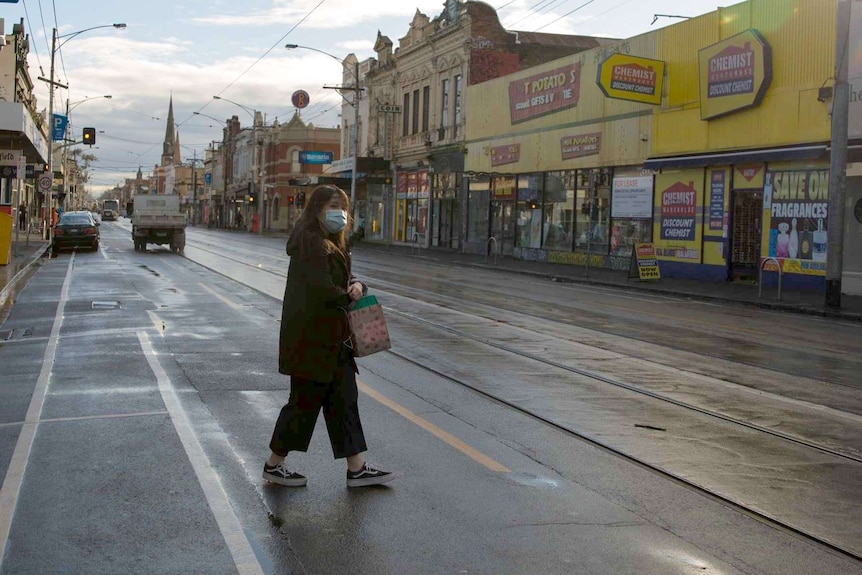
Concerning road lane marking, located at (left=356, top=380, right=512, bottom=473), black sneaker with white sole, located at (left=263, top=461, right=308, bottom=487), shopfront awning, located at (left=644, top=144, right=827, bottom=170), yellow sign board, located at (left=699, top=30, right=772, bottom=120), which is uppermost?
yellow sign board, located at (left=699, top=30, right=772, bottom=120)

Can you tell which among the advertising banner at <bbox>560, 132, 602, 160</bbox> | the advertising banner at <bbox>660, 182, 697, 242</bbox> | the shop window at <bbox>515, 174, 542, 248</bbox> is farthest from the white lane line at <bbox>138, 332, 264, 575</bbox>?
the shop window at <bbox>515, 174, 542, 248</bbox>

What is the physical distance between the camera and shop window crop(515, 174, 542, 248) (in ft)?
125

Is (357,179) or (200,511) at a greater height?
(357,179)

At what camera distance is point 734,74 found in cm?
2658

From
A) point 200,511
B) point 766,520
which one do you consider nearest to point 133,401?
point 200,511

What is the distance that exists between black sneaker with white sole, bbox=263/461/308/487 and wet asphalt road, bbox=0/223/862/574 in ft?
0.23

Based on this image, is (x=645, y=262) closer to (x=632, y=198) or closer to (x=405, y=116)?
(x=632, y=198)

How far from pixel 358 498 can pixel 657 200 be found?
Answer: 2590cm

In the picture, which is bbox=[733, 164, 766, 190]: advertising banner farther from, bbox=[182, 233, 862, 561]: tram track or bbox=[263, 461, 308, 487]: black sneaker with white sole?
bbox=[263, 461, 308, 487]: black sneaker with white sole

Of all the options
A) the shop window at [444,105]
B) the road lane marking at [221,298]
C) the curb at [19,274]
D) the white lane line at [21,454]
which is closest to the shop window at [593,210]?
the shop window at [444,105]

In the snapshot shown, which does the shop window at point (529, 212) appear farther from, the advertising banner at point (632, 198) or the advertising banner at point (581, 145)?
the advertising banner at point (632, 198)

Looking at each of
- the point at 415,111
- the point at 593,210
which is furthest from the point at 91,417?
the point at 415,111

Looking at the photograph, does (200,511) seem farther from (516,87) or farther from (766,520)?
(516,87)

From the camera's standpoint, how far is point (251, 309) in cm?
1633
